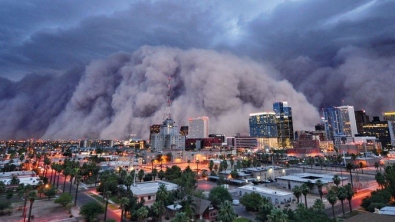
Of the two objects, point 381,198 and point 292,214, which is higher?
point 381,198

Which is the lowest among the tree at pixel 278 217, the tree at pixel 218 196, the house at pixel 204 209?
the house at pixel 204 209

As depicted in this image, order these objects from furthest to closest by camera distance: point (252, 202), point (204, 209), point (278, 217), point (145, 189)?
point (145, 189) → point (252, 202) → point (204, 209) → point (278, 217)

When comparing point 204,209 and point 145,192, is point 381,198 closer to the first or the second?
point 204,209

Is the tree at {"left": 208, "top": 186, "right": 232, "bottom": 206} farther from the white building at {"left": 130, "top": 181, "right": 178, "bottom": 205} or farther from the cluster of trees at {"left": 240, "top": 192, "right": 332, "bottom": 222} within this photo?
the white building at {"left": 130, "top": 181, "right": 178, "bottom": 205}

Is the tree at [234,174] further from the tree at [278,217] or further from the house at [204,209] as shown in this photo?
the tree at [278,217]

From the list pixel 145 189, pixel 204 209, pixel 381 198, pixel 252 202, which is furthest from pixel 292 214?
pixel 145 189

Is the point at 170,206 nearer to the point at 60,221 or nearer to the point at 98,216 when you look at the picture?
the point at 98,216

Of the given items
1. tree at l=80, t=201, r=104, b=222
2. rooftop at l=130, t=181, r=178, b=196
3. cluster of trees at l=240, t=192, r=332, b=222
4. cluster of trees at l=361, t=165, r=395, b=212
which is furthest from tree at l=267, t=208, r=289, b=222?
rooftop at l=130, t=181, r=178, b=196

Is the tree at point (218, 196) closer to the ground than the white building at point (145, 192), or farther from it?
farther from it

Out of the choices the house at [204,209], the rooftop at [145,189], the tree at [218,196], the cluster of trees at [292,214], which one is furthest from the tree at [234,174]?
the cluster of trees at [292,214]

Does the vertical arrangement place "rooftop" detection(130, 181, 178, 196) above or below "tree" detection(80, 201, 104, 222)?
above

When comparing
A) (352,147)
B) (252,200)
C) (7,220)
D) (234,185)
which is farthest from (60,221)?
(352,147)
